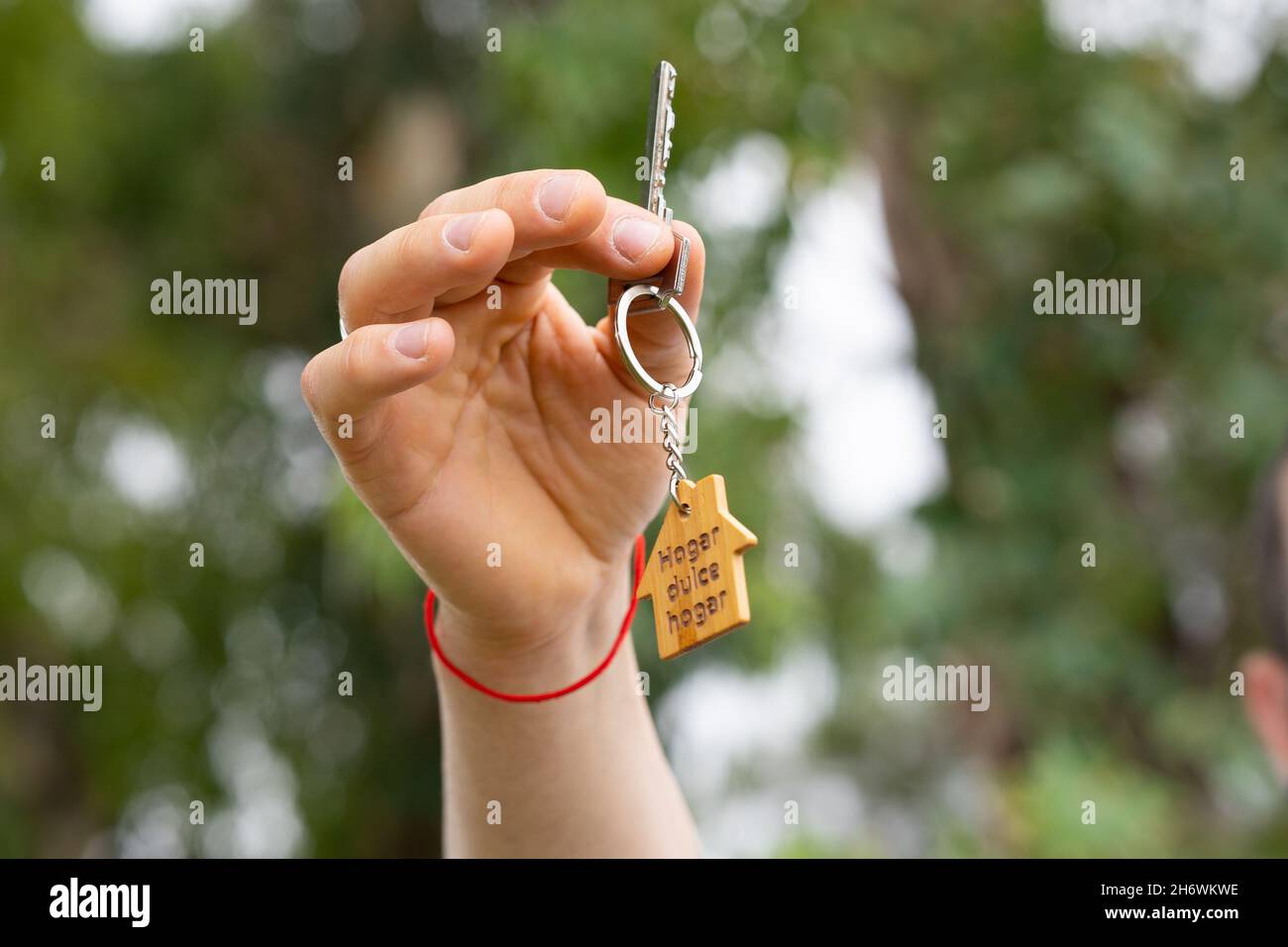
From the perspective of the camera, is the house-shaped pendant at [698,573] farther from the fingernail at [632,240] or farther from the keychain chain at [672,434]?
the fingernail at [632,240]

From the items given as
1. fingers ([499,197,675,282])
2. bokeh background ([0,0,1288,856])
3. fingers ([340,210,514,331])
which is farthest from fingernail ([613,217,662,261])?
bokeh background ([0,0,1288,856])

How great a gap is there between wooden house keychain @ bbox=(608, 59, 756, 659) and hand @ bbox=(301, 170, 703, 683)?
25mm

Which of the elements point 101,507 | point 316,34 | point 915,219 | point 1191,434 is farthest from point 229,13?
point 1191,434

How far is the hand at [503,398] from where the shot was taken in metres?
0.95

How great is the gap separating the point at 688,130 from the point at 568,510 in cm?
175

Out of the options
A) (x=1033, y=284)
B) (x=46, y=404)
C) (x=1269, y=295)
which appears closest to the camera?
(x=1269, y=295)

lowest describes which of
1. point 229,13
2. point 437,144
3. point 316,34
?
point 437,144

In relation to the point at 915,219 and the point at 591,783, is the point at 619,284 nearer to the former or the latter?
the point at 591,783

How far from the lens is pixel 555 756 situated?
1.25 meters

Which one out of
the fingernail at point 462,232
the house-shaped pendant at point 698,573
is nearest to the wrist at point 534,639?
the house-shaped pendant at point 698,573

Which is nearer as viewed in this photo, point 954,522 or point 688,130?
point 688,130

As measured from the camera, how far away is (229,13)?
535 centimetres

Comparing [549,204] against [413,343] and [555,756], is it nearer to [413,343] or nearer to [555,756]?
[413,343]

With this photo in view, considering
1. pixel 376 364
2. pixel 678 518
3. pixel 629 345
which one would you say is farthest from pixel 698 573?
pixel 376 364
